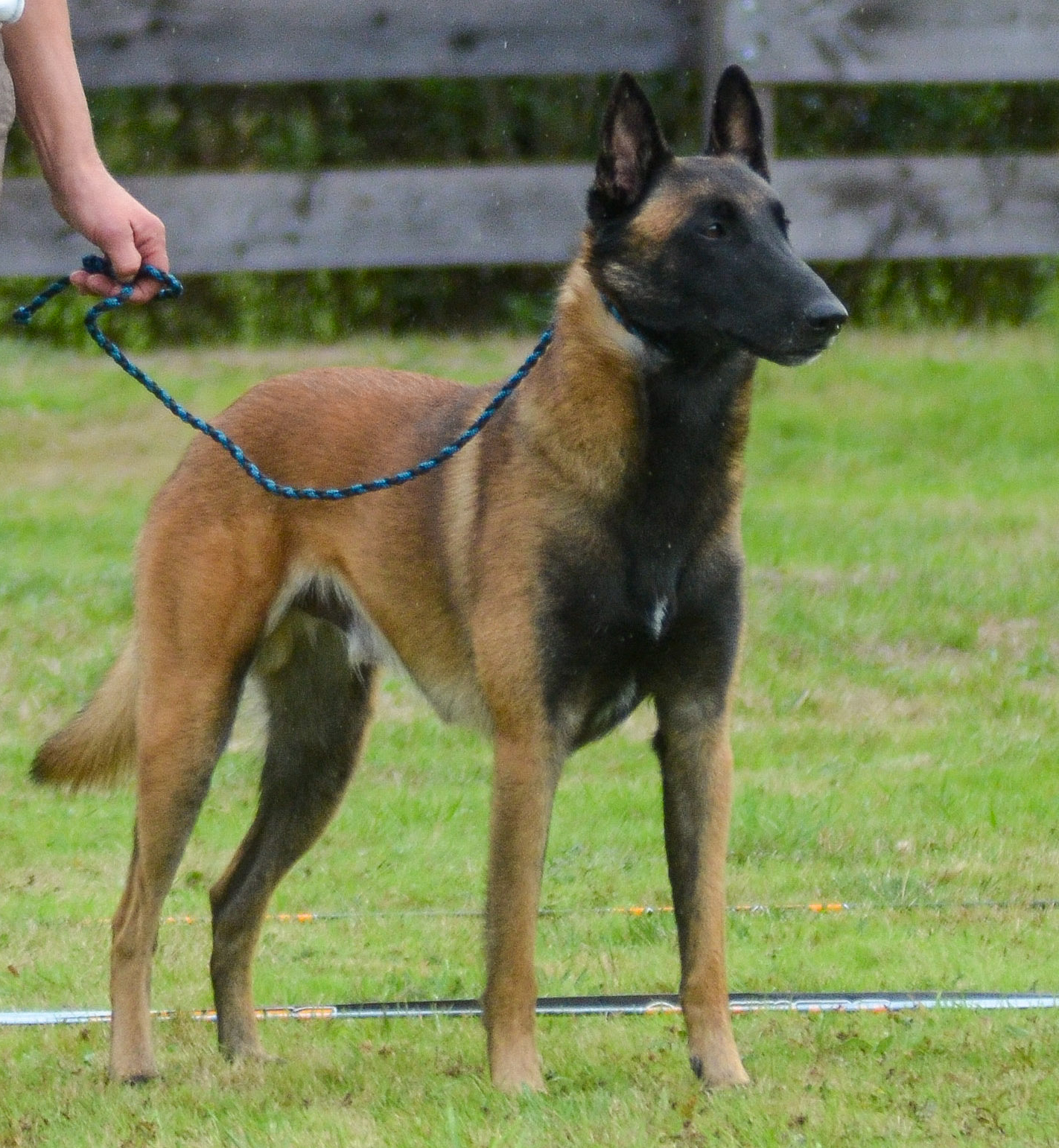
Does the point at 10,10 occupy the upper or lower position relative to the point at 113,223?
upper

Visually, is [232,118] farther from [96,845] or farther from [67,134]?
[67,134]

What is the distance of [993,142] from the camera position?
39.9ft

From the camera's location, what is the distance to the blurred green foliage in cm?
1165

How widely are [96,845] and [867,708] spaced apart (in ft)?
8.84

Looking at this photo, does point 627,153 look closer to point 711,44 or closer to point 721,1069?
point 721,1069

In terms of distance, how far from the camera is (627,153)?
3.69 meters

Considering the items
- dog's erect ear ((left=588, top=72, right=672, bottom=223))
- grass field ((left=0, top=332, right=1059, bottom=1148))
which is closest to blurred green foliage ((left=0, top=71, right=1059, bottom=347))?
grass field ((left=0, top=332, right=1059, bottom=1148))

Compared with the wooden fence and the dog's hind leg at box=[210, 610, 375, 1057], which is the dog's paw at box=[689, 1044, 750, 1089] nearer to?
the dog's hind leg at box=[210, 610, 375, 1057]

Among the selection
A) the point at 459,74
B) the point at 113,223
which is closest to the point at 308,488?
A: the point at 113,223

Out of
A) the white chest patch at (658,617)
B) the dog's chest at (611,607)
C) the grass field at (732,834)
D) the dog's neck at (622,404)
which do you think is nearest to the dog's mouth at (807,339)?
the dog's neck at (622,404)

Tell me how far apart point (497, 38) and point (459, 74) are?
27 centimetres

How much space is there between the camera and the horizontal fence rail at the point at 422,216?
29.6 feet

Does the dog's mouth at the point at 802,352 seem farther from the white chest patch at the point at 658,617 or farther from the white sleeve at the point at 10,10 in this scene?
the white sleeve at the point at 10,10

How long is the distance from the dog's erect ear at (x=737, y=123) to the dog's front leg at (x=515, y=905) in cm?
130
